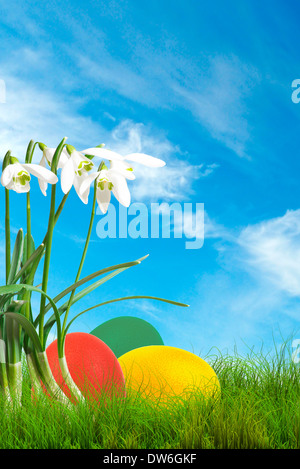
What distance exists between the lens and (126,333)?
12.9 ft

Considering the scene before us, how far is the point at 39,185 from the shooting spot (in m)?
2.72

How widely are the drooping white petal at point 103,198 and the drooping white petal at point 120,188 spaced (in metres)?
0.15

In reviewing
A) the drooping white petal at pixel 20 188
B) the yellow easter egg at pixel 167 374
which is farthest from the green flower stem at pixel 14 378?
the drooping white petal at pixel 20 188

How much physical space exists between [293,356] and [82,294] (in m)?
1.61

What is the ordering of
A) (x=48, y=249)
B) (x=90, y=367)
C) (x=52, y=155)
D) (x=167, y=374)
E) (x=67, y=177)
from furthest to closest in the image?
(x=167, y=374), (x=90, y=367), (x=52, y=155), (x=48, y=249), (x=67, y=177)

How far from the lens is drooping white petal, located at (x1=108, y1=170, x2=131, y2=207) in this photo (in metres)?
2.45

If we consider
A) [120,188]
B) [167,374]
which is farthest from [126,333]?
[120,188]

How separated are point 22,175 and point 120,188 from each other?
0.50 m

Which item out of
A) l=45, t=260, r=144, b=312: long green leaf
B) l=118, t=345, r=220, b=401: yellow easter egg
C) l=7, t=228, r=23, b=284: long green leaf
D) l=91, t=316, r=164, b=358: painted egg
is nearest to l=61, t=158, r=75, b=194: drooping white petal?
l=45, t=260, r=144, b=312: long green leaf

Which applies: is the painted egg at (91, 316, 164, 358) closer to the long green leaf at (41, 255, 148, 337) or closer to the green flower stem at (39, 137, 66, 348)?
the long green leaf at (41, 255, 148, 337)

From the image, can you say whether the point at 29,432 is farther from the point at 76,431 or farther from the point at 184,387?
the point at 184,387

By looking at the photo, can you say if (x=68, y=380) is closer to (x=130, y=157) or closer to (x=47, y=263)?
(x=47, y=263)
